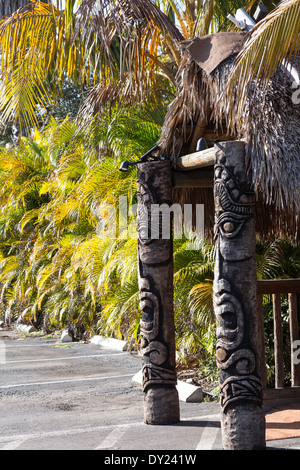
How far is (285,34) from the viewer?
4684mm

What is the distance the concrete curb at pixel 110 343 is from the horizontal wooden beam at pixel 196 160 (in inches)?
267

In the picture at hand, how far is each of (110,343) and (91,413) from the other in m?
5.81

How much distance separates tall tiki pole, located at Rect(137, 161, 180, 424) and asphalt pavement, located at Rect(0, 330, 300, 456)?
13.2 inches

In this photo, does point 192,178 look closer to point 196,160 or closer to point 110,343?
point 196,160

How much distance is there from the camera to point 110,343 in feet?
41.2

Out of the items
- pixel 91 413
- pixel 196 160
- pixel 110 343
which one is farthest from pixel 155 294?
pixel 110 343

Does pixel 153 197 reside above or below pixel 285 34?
below

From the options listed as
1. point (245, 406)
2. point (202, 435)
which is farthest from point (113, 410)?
point (245, 406)

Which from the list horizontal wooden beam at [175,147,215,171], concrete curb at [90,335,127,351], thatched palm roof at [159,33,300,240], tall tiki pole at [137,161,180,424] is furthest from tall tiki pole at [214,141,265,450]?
concrete curb at [90,335,127,351]

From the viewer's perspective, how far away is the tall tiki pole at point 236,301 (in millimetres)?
4809

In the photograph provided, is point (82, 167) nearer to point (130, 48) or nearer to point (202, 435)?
point (130, 48)

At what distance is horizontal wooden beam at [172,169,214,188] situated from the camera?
6.06m

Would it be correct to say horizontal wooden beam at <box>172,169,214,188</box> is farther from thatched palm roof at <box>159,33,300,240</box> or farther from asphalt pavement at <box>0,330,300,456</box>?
asphalt pavement at <box>0,330,300,456</box>
